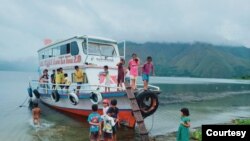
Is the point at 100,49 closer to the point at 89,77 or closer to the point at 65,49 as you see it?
the point at 89,77

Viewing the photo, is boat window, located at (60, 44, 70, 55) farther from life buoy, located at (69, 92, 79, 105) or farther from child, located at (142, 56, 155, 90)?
child, located at (142, 56, 155, 90)

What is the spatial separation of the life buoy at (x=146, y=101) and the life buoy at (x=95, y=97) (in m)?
2.53

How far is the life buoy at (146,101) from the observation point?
14391mm

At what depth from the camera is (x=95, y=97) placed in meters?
16.2

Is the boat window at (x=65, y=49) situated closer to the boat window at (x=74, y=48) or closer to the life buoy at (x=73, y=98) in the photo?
the boat window at (x=74, y=48)

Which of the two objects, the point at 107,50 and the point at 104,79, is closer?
the point at 104,79

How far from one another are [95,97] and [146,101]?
3020 mm

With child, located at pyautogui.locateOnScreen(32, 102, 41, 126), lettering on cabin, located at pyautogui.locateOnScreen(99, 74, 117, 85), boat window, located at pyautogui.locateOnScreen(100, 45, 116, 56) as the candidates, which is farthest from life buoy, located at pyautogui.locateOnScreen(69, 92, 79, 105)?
boat window, located at pyautogui.locateOnScreen(100, 45, 116, 56)

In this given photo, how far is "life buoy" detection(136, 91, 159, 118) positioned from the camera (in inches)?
567

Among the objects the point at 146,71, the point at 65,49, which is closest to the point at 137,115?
the point at 146,71

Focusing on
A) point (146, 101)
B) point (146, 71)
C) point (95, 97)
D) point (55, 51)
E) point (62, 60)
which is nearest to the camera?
point (146, 101)

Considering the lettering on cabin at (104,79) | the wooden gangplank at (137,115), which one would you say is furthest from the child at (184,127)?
the lettering on cabin at (104,79)

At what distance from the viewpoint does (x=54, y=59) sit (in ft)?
72.6

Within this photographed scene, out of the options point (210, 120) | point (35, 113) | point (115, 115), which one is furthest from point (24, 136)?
point (210, 120)
